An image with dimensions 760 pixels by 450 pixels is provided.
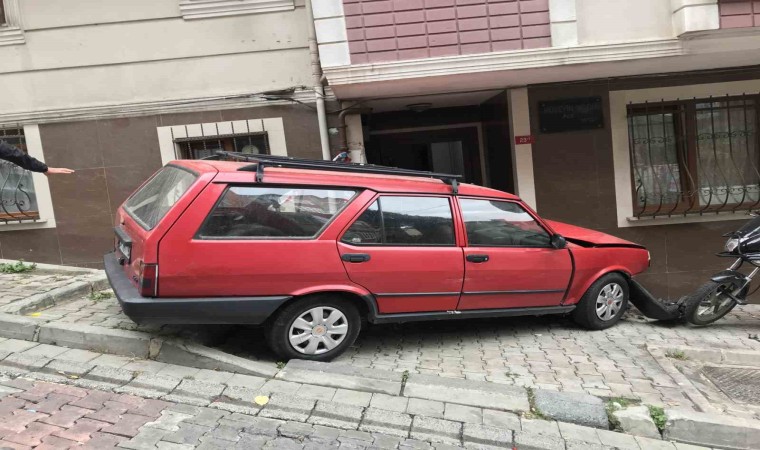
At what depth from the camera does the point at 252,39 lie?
284 inches

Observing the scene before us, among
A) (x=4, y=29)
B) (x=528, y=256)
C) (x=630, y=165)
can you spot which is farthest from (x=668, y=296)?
(x=4, y=29)

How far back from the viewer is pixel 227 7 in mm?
7133

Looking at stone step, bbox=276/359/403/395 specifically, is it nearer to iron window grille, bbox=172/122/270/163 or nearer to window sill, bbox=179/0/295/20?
iron window grille, bbox=172/122/270/163

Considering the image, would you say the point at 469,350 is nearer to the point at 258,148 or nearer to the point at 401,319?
the point at 401,319

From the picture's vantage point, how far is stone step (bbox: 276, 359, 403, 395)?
11.7 ft

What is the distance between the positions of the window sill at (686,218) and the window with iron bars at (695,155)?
0.06m

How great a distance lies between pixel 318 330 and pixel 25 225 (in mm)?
5796

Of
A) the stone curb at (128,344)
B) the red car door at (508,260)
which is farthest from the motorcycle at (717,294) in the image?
the stone curb at (128,344)

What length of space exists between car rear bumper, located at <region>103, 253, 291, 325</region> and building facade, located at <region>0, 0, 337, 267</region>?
3926mm

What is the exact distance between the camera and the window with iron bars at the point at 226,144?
7469mm

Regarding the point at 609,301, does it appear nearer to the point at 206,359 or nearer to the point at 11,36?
the point at 206,359

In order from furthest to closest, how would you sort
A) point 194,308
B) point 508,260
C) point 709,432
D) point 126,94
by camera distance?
1. point 126,94
2. point 508,260
3. point 194,308
4. point 709,432

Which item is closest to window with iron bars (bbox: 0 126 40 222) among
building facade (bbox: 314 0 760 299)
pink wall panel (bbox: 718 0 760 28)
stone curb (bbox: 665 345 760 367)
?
building facade (bbox: 314 0 760 299)

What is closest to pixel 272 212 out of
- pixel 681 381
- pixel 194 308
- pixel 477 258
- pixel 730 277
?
pixel 194 308
